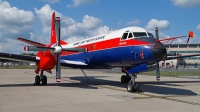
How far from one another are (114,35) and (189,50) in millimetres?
99303

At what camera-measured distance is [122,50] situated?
45.0ft

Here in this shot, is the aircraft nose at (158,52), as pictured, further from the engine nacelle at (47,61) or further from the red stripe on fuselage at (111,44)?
the engine nacelle at (47,61)

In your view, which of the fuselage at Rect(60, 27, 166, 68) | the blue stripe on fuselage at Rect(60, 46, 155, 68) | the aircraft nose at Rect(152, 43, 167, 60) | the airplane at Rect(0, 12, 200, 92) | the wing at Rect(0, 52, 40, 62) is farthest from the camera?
the wing at Rect(0, 52, 40, 62)

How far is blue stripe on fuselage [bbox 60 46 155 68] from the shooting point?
12.3 m

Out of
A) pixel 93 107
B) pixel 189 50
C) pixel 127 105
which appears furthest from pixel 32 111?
pixel 189 50

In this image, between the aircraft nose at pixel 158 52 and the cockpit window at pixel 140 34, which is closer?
the aircraft nose at pixel 158 52

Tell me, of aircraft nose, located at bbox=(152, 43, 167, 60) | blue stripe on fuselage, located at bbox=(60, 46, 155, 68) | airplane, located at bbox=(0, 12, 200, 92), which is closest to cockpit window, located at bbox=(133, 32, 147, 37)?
airplane, located at bbox=(0, 12, 200, 92)

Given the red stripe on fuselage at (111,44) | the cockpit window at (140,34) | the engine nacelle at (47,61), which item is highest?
the cockpit window at (140,34)

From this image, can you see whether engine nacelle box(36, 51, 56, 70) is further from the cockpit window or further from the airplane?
the cockpit window

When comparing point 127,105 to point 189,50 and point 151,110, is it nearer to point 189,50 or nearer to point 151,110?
point 151,110

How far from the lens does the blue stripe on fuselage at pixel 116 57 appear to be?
12.3 m

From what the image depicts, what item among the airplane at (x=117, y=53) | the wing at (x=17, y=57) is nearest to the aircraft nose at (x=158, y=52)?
the airplane at (x=117, y=53)

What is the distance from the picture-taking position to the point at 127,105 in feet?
30.2

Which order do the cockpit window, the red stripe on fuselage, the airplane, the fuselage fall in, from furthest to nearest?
the cockpit window < the red stripe on fuselage < the airplane < the fuselage
